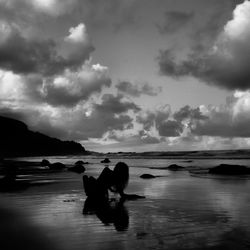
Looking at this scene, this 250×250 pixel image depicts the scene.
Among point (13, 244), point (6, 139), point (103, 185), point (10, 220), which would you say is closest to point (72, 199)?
point (103, 185)

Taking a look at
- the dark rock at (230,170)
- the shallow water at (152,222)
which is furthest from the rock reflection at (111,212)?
the dark rock at (230,170)

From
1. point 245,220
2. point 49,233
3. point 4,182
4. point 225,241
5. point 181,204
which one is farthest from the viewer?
point 4,182

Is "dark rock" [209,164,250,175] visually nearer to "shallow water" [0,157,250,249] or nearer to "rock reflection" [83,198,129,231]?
"shallow water" [0,157,250,249]

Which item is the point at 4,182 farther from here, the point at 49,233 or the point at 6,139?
the point at 6,139

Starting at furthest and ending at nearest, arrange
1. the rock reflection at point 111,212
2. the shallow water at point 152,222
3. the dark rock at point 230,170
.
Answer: the dark rock at point 230,170, the rock reflection at point 111,212, the shallow water at point 152,222

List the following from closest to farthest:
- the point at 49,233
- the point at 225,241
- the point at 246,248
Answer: the point at 246,248 < the point at 225,241 < the point at 49,233

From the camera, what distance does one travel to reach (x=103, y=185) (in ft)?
56.9

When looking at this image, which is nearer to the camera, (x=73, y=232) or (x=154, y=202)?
(x=73, y=232)

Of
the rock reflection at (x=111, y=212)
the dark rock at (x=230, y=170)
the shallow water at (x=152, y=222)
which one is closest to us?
the shallow water at (x=152, y=222)

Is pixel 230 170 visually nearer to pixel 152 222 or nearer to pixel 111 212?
pixel 111 212

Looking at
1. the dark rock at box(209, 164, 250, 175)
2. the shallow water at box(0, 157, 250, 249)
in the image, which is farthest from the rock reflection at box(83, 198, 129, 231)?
the dark rock at box(209, 164, 250, 175)

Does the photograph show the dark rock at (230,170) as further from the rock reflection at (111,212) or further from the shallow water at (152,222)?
the rock reflection at (111,212)

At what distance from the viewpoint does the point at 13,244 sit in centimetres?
905

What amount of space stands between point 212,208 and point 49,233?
6982mm
